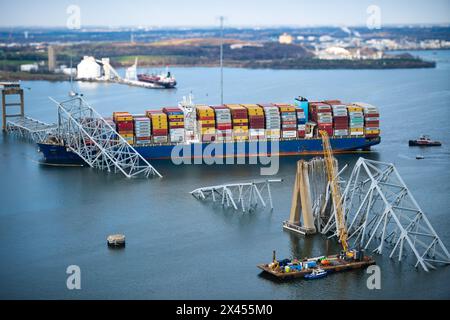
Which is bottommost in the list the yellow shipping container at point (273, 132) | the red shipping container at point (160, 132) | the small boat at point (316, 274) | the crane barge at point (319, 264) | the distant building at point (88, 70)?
the small boat at point (316, 274)

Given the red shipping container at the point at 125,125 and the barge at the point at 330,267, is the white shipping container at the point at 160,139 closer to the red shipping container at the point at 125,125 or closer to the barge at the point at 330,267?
the red shipping container at the point at 125,125

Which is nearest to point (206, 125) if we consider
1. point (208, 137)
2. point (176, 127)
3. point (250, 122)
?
point (208, 137)

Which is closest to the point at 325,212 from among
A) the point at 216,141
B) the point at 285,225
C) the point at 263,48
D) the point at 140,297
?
the point at 285,225

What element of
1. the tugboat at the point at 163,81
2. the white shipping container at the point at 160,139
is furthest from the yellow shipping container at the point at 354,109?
the tugboat at the point at 163,81

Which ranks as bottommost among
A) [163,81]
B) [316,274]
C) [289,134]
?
[316,274]

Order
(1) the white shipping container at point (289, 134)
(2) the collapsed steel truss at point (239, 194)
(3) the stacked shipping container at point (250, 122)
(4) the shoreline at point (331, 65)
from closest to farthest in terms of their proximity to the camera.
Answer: (2) the collapsed steel truss at point (239, 194)
(3) the stacked shipping container at point (250, 122)
(1) the white shipping container at point (289, 134)
(4) the shoreline at point (331, 65)

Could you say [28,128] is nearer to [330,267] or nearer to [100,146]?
[100,146]
